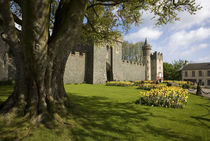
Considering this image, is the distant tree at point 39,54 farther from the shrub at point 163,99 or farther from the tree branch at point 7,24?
the shrub at point 163,99

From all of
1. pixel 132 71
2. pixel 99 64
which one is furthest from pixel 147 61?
pixel 99 64

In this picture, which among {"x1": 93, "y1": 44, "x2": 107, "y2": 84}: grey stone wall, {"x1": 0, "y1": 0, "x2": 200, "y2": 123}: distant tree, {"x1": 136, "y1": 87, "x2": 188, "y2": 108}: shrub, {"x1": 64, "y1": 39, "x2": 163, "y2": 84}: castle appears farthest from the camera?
{"x1": 93, "y1": 44, "x2": 107, "y2": 84}: grey stone wall

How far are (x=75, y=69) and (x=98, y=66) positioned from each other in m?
4.33

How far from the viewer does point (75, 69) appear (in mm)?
22359

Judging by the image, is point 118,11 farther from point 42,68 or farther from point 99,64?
point 99,64

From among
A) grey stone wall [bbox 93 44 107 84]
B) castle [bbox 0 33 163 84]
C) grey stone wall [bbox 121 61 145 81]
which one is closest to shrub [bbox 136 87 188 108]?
castle [bbox 0 33 163 84]

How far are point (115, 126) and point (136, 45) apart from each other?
154 ft

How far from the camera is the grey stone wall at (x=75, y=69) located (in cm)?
2134

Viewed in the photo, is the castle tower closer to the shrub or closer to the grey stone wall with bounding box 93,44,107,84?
the grey stone wall with bounding box 93,44,107,84

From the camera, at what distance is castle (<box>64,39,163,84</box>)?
22.3m

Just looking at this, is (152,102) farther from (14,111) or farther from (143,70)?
(143,70)

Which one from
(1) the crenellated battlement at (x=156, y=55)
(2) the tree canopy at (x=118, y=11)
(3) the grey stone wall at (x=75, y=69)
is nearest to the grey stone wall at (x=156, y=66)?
(1) the crenellated battlement at (x=156, y=55)

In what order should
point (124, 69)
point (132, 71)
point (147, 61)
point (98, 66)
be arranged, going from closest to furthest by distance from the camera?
point (98, 66) → point (124, 69) → point (132, 71) → point (147, 61)

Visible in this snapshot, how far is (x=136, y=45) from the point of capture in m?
48.2
